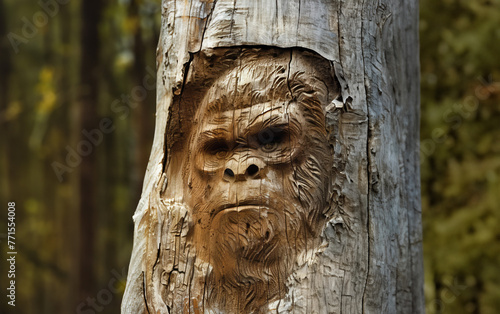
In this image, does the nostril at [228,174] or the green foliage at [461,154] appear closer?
the nostril at [228,174]

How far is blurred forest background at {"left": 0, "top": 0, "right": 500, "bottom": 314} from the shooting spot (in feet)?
15.5

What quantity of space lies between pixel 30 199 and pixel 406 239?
33.9 ft

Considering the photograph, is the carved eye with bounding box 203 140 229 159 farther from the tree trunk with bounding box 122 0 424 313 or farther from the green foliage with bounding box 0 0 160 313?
the green foliage with bounding box 0 0 160 313

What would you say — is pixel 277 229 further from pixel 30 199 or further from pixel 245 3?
pixel 30 199

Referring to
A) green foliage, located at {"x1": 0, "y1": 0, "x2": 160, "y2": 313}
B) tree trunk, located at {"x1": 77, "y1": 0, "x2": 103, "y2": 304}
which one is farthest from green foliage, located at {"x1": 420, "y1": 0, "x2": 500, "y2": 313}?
tree trunk, located at {"x1": 77, "y1": 0, "x2": 103, "y2": 304}

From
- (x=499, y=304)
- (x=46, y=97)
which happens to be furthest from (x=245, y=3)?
(x=46, y=97)

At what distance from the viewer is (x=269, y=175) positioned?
2.15 m

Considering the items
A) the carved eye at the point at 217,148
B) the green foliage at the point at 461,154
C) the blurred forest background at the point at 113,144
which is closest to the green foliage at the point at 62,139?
the blurred forest background at the point at 113,144

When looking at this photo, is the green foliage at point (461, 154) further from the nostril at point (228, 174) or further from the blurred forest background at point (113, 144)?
the nostril at point (228, 174)

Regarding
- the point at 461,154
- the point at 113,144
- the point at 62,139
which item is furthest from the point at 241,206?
the point at 62,139

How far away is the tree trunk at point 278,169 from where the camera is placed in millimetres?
2133

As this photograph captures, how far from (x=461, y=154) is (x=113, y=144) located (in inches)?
276

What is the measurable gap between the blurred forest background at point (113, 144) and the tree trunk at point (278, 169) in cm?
275

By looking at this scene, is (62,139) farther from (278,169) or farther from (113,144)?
(278,169)
